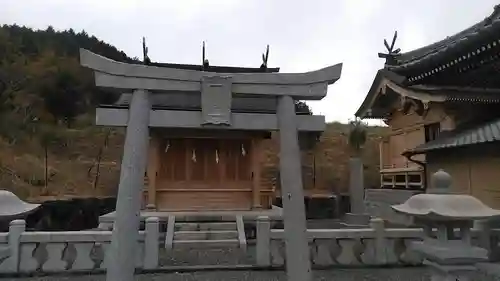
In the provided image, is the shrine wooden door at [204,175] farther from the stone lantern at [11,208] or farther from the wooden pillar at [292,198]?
the wooden pillar at [292,198]

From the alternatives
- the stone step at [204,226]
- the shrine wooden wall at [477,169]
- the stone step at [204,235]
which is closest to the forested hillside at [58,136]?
the stone step at [204,226]

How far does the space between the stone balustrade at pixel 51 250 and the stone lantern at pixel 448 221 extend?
6.18 metres

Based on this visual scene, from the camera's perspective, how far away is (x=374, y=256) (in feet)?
30.5

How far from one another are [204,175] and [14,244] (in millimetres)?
7871

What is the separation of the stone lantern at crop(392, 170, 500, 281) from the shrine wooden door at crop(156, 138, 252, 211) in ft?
33.7

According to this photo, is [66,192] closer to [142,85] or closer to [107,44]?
[142,85]

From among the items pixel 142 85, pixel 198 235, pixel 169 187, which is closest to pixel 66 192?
pixel 169 187

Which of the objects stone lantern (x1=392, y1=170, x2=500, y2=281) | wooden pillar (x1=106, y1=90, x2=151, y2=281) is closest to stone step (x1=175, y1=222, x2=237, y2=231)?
stone lantern (x1=392, y1=170, x2=500, y2=281)

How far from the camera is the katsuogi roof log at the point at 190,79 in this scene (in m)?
5.38

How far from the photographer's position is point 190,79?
550 centimetres

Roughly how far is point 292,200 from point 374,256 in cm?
490

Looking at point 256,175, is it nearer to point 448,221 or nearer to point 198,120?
point 448,221

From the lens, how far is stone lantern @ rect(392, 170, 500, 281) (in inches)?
216

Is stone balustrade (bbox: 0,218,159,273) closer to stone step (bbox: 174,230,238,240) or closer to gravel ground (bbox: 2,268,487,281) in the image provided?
gravel ground (bbox: 2,268,487,281)
